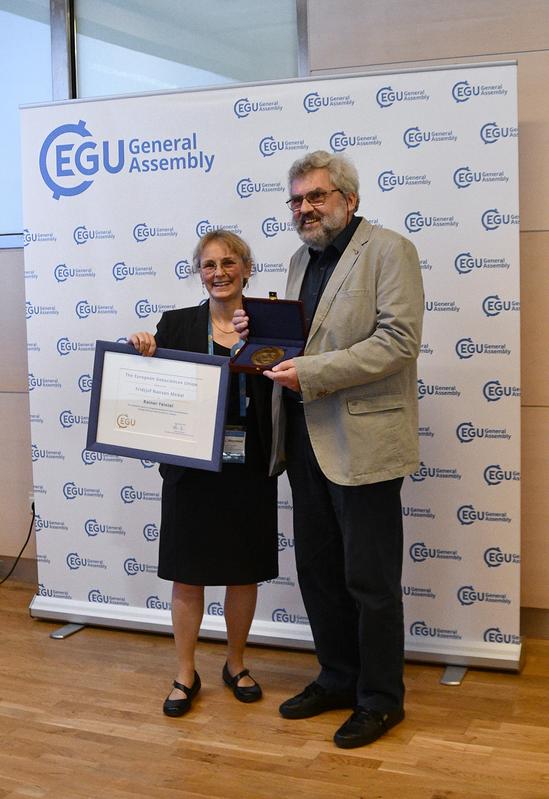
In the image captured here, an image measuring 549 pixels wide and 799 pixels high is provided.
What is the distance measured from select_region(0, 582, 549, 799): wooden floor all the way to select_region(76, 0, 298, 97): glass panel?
272 centimetres

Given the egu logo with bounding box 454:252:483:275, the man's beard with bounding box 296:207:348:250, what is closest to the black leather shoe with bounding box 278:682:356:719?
the man's beard with bounding box 296:207:348:250

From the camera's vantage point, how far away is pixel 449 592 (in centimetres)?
389

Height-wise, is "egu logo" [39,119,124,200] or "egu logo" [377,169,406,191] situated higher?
"egu logo" [39,119,124,200]

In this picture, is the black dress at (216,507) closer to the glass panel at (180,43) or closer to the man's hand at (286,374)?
the man's hand at (286,374)

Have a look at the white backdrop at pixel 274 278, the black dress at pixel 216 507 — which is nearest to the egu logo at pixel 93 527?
the white backdrop at pixel 274 278

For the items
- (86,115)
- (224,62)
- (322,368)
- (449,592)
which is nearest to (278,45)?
(224,62)

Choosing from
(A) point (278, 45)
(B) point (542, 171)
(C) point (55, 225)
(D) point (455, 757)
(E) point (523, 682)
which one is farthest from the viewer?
(A) point (278, 45)

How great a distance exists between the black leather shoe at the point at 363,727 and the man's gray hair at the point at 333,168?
166 cm

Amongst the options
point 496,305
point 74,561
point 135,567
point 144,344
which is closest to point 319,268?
point 144,344

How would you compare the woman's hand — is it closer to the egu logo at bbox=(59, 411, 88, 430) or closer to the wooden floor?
the egu logo at bbox=(59, 411, 88, 430)

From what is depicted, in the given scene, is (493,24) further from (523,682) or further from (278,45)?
(523,682)

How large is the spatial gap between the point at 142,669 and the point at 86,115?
232 cm

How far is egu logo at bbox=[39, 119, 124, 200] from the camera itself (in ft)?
13.9

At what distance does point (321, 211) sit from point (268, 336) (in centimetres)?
43
